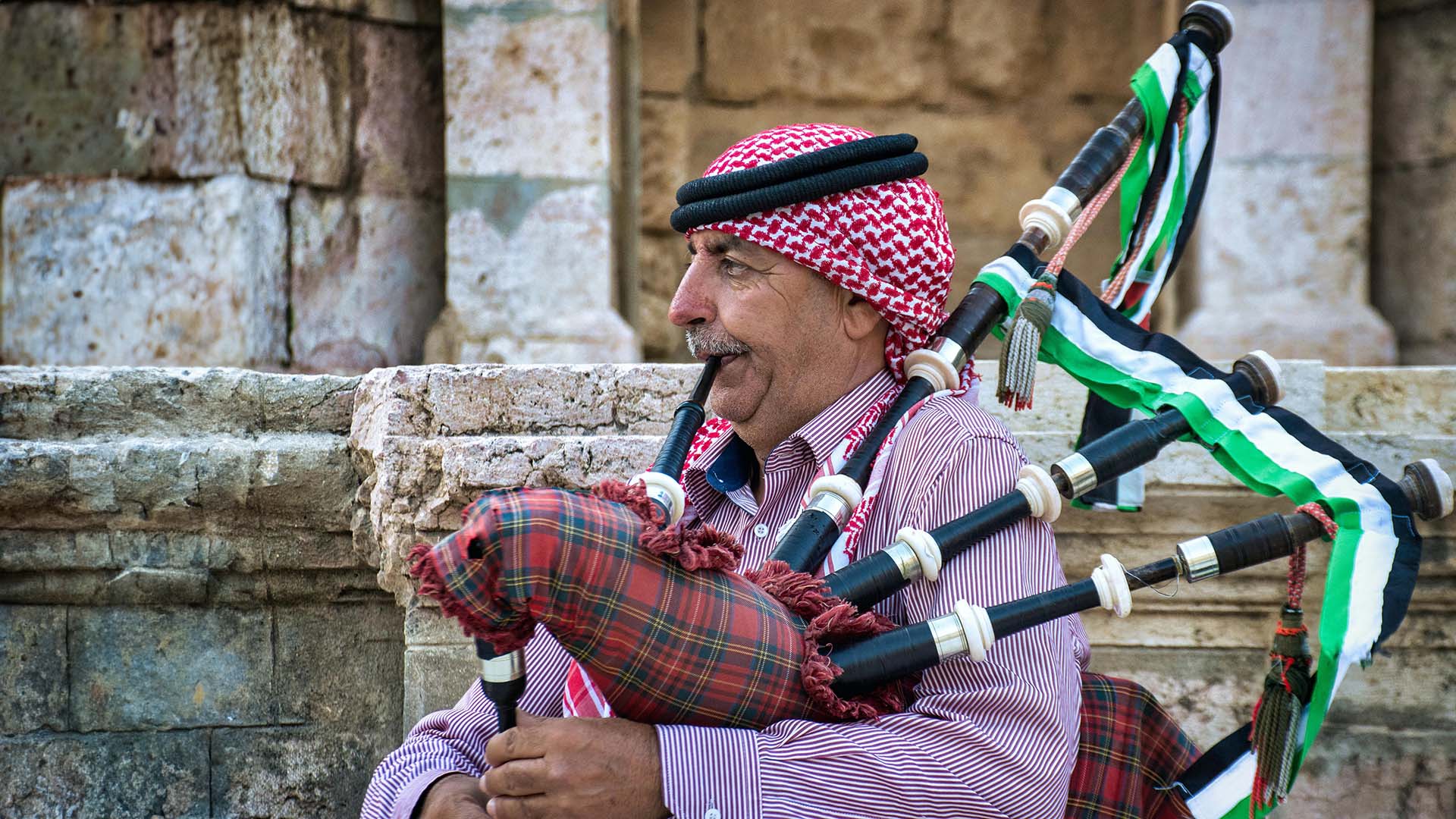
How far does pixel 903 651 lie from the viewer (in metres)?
1.65

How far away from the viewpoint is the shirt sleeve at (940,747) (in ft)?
5.12

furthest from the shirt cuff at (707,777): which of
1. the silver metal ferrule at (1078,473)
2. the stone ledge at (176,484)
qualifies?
the stone ledge at (176,484)

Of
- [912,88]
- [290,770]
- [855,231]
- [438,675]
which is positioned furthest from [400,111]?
[855,231]

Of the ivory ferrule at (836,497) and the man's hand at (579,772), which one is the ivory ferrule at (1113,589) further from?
the man's hand at (579,772)

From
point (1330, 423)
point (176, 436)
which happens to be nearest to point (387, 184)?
point (176, 436)

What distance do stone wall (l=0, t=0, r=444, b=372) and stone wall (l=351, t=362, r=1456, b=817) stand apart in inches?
88.7

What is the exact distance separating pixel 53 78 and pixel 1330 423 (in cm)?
431

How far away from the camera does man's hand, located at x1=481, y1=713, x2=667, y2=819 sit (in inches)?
60.7

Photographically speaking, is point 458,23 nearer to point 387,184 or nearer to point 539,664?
point 387,184

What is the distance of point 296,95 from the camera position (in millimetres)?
4750

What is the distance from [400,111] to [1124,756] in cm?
396

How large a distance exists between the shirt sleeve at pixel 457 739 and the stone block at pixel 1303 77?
3824mm

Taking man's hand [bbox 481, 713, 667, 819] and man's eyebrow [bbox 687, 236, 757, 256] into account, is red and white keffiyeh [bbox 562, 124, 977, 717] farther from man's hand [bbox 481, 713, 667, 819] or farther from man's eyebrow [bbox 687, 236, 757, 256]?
man's hand [bbox 481, 713, 667, 819]

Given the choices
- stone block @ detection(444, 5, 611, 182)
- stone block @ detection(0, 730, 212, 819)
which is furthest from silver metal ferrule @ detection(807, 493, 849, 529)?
stone block @ detection(444, 5, 611, 182)
